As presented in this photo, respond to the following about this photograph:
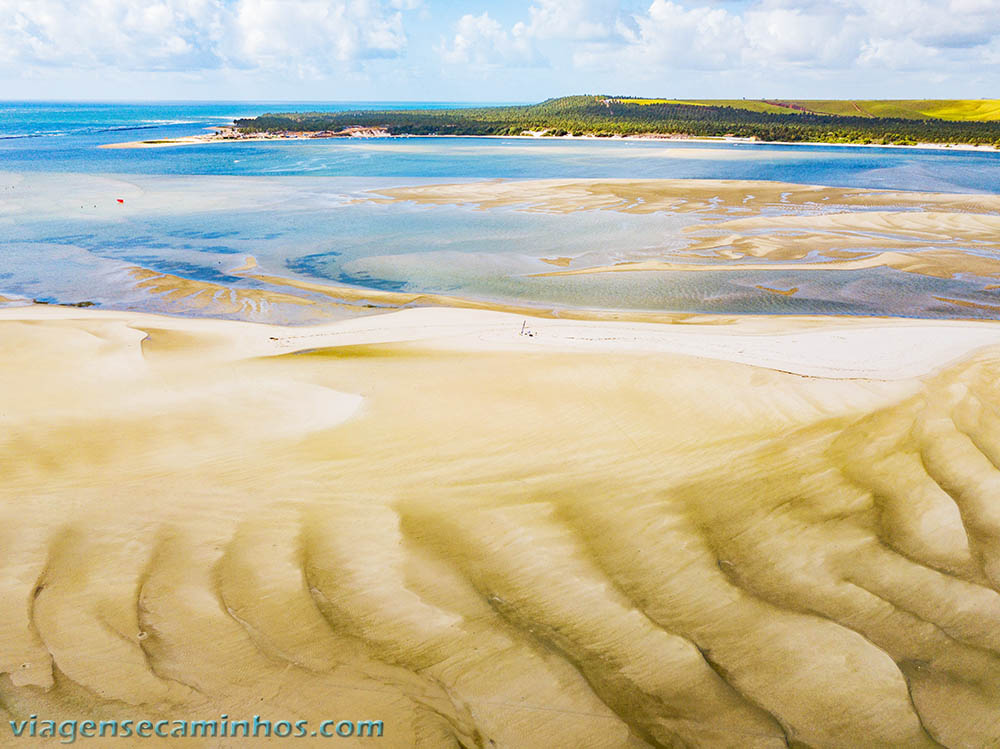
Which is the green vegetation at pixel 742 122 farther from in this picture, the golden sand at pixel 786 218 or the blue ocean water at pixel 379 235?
A: the golden sand at pixel 786 218

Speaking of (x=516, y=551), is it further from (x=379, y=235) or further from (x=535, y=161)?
(x=535, y=161)

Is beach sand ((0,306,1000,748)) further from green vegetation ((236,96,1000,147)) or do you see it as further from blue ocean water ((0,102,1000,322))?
green vegetation ((236,96,1000,147))

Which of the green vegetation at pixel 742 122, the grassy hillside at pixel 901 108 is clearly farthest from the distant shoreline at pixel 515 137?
the grassy hillside at pixel 901 108

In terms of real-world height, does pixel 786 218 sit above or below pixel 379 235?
above

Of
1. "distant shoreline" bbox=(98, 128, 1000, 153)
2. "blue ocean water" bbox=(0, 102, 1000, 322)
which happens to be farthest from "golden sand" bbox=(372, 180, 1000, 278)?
"distant shoreline" bbox=(98, 128, 1000, 153)

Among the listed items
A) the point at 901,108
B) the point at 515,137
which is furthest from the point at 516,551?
the point at 901,108

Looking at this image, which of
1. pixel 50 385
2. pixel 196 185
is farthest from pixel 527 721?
pixel 196 185

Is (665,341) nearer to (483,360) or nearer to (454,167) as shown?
(483,360)
